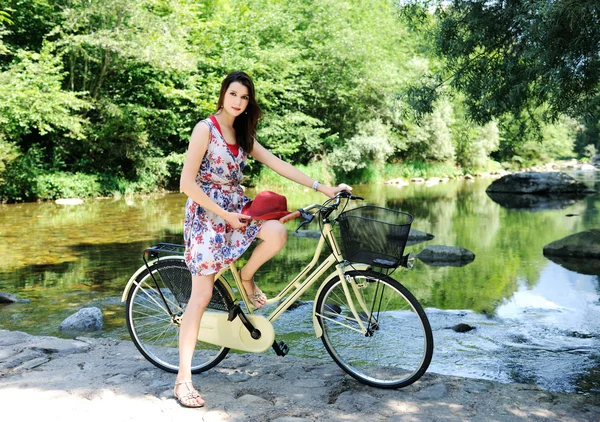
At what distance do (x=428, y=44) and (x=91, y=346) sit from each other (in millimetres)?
9044

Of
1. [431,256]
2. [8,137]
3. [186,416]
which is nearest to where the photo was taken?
[186,416]

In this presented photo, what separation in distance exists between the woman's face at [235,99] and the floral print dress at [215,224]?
0.48 ft

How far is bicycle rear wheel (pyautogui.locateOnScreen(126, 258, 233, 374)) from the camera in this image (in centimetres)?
408

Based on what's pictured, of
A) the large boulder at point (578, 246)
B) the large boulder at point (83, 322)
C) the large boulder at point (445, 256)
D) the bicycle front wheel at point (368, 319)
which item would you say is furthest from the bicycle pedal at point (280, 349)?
the large boulder at point (578, 246)

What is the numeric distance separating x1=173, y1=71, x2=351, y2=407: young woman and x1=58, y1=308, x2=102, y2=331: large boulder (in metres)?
2.69

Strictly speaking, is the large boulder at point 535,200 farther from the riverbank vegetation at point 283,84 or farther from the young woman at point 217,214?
the young woman at point 217,214

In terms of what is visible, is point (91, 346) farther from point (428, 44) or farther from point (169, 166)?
point (169, 166)

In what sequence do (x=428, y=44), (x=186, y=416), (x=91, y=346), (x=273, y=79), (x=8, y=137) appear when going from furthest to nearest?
(x=273, y=79)
(x=8, y=137)
(x=428, y=44)
(x=91, y=346)
(x=186, y=416)

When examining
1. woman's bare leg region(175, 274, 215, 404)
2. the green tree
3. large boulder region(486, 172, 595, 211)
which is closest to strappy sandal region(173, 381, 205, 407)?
woman's bare leg region(175, 274, 215, 404)

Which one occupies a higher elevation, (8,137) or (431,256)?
(8,137)

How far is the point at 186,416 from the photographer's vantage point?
340 cm

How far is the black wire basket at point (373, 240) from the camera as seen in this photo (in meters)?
3.51

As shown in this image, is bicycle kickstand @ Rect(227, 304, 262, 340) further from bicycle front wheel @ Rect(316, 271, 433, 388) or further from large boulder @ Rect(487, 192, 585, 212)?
large boulder @ Rect(487, 192, 585, 212)

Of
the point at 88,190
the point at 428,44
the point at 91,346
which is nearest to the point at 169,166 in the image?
the point at 88,190
